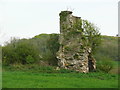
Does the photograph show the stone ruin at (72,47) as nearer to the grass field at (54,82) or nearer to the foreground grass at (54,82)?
the grass field at (54,82)

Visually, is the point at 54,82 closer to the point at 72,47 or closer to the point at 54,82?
the point at 54,82

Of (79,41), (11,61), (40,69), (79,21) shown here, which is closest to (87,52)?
(79,41)

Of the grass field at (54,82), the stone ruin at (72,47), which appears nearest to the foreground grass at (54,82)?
the grass field at (54,82)

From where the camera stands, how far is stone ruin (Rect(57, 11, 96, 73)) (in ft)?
90.3

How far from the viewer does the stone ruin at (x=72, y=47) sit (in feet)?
90.3

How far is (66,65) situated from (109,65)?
6.77 meters

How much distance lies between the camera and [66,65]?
2775 cm

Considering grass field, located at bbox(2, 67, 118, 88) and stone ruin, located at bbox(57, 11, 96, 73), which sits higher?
stone ruin, located at bbox(57, 11, 96, 73)

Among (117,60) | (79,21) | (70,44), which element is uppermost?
(79,21)

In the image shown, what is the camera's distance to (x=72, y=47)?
28.0 meters

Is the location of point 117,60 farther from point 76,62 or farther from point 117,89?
point 117,89

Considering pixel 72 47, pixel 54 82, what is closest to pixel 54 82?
pixel 54 82

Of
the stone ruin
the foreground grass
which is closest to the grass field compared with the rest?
the foreground grass

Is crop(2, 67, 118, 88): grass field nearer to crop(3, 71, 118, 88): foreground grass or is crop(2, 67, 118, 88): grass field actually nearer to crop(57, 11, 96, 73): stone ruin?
crop(3, 71, 118, 88): foreground grass
